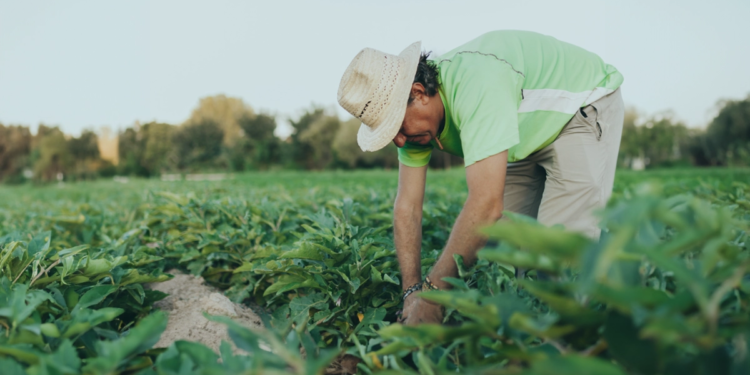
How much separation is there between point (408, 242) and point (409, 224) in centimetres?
12

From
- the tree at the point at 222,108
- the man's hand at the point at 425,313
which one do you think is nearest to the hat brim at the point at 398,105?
the man's hand at the point at 425,313

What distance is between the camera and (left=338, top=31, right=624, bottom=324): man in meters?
2.05

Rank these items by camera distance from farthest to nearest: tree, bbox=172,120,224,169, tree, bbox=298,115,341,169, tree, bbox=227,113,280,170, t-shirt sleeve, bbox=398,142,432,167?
tree, bbox=172,120,224,169, tree, bbox=227,113,280,170, tree, bbox=298,115,341,169, t-shirt sleeve, bbox=398,142,432,167

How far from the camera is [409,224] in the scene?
2.64m

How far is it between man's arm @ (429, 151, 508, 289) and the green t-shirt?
0.05 meters

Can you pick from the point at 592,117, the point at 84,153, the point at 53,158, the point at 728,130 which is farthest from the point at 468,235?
the point at 84,153

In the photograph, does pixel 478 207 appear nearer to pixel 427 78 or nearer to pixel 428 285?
Answer: pixel 428 285

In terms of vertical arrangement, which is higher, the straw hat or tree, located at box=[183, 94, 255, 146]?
tree, located at box=[183, 94, 255, 146]

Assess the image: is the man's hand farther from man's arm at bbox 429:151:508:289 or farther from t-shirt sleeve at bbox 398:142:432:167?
t-shirt sleeve at bbox 398:142:432:167

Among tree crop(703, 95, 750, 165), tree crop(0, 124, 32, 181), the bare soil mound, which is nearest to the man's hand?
the bare soil mound

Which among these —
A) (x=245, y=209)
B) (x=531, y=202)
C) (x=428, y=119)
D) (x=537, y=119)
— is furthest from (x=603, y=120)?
(x=245, y=209)

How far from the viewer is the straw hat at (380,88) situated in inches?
91.4

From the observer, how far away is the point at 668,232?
2.98 metres

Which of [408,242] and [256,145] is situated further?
[256,145]
